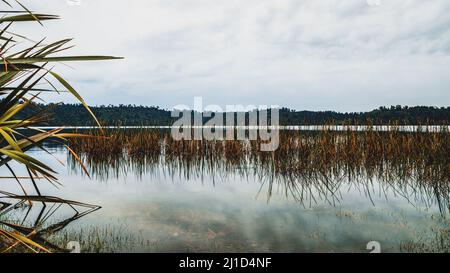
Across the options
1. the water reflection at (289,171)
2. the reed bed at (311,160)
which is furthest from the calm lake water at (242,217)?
the reed bed at (311,160)

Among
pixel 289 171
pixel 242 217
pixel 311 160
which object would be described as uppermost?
pixel 311 160

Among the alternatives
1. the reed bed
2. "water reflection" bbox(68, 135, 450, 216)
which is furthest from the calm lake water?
the reed bed

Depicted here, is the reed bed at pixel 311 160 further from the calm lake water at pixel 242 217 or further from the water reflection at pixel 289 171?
the calm lake water at pixel 242 217

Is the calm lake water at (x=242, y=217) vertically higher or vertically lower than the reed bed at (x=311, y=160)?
lower

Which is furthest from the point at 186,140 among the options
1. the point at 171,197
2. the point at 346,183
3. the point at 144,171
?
the point at 346,183

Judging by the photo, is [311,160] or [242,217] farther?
[311,160]

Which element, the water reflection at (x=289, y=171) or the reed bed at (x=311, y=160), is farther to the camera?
the reed bed at (x=311, y=160)

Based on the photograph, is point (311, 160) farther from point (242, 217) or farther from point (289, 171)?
point (242, 217)

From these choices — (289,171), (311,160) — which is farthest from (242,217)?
(311,160)

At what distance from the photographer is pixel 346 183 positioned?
6.44m

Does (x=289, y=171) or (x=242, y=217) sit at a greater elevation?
(x=289, y=171)

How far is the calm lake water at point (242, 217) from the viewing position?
11.4ft

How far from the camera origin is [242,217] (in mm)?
4465
